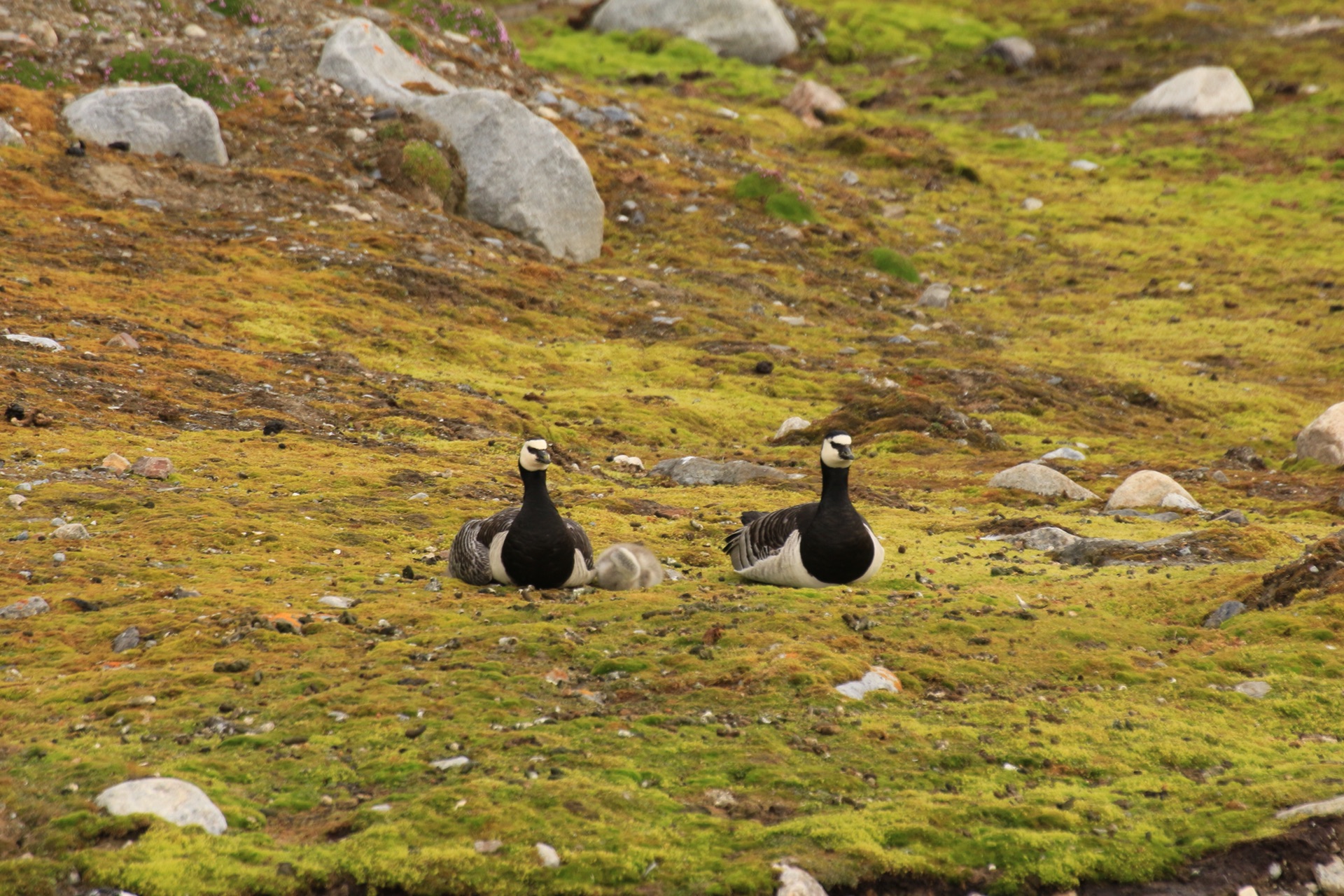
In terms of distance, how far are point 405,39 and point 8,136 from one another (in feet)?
44.8

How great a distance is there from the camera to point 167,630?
30.2 ft

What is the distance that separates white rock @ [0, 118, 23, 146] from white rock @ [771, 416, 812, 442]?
17.6m

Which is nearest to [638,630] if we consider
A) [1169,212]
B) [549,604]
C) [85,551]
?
[549,604]

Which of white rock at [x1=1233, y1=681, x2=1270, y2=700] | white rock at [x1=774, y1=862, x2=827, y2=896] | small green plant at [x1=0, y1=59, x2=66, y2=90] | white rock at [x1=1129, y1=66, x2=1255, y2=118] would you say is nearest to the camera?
white rock at [x1=774, y1=862, x2=827, y2=896]

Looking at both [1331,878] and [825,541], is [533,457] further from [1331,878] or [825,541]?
[1331,878]

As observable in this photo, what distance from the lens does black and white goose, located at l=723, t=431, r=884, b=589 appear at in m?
11.1

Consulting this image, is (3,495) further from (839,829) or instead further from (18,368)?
(839,829)

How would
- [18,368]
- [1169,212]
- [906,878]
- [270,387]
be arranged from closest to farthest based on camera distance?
1. [906,878]
2. [18,368]
3. [270,387]
4. [1169,212]

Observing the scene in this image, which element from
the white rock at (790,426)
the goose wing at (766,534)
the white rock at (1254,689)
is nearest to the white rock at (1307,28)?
the white rock at (790,426)

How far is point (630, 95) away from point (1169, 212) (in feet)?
63.4

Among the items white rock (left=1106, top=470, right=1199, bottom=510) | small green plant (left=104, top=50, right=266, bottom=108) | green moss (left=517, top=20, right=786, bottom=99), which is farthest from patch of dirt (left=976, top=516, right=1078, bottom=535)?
green moss (left=517, top=20, right=786, bottom=99)

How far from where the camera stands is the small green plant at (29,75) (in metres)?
28.2

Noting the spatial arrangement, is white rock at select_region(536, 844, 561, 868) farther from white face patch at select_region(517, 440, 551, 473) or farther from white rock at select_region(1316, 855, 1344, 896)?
white face patch at select_region(517, 440, 551, 473)

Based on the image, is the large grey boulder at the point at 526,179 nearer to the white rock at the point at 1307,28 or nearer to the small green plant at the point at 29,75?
the small green plant at the point at 29,75
